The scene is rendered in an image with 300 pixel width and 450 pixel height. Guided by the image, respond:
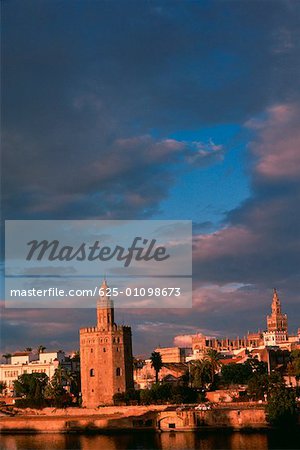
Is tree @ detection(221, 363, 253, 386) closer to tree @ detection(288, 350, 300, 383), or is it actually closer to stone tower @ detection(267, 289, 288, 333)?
tree @ detection(288, 350, 300, 383)

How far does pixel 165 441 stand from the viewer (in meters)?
59.4

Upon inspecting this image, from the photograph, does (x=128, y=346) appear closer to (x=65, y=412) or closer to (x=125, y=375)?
(x=125, y=375)

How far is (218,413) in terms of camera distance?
65.0 m

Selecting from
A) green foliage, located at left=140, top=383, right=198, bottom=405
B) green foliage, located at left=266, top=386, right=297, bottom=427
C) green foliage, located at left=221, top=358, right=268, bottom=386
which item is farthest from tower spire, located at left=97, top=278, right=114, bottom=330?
green foliage, located at left=266, top=386, right=297, bottom=427

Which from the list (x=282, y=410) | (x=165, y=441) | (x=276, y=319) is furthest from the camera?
(x=276, y=319)

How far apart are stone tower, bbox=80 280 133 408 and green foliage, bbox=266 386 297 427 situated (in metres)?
26.1

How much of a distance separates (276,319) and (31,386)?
112 metres

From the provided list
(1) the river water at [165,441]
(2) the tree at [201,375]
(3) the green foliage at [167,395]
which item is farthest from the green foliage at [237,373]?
(1) the river water at [165,441]

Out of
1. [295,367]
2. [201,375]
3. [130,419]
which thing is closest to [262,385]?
[201,375]

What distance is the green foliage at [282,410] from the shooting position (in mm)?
59938

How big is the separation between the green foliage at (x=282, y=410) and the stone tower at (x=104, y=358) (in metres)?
26.1

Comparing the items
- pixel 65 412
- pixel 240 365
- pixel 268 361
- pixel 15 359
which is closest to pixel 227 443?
pixel 65 412

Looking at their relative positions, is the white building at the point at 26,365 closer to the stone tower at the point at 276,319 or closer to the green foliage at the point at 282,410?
the green foliage at the point at 282,410

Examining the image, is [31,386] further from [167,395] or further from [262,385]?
[262,385]
